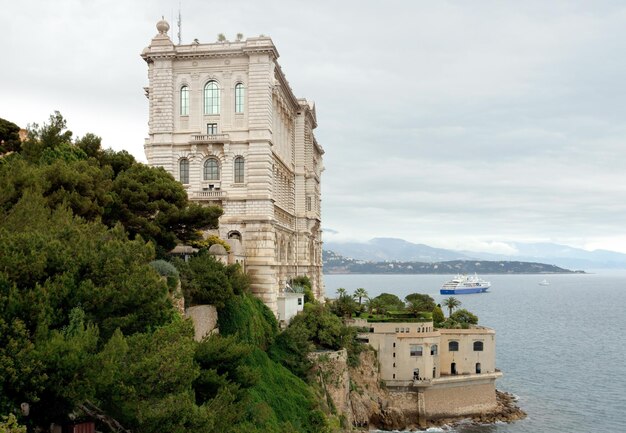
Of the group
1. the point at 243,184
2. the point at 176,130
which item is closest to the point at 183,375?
the point at 243,184

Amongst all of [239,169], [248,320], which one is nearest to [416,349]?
[239,169]

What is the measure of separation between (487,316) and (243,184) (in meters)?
108

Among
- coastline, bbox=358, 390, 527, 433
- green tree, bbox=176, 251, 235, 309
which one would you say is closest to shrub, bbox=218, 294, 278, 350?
green tree, bbox=176, 251, 235, 309

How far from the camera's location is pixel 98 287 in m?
18.3

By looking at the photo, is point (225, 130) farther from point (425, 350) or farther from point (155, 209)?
point (425, 350)

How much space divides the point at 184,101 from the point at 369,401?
28844mm

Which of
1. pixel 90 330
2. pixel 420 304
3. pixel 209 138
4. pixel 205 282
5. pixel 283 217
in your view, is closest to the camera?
pixel 90 330

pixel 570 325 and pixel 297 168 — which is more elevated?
pixel 297 168

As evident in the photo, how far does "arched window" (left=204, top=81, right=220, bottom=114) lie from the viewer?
45.4 meters

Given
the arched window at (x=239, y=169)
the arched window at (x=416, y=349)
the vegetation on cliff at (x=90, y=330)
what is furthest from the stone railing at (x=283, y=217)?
the vegetation on cliff at (x=90, y=330)

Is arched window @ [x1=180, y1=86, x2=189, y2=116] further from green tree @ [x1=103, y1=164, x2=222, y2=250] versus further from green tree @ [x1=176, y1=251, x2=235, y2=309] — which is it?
green tree @ [x1=176, y1=251, x2=235, y2=309]

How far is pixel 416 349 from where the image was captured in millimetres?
58125

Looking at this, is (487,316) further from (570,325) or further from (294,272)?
(294,272)

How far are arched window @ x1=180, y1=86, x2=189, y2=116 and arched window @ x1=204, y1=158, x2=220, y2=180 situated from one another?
389cm
